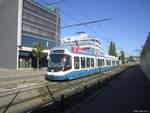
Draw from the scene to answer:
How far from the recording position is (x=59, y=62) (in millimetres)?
20062

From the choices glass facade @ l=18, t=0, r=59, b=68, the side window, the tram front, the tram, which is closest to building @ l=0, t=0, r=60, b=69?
glass facade @ l=18, t=0, r=59, b=68

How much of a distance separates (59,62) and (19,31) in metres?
29.4

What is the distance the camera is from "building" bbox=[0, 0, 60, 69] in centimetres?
4709

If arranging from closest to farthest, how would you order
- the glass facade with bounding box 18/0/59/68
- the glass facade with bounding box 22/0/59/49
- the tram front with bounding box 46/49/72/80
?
the tram front with bounding box 46/49/72/80
the glass facade with bounding box 18/0/59/68
the glass facade with bounding box 22/0/59/49

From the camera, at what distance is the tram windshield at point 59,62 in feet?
65.0

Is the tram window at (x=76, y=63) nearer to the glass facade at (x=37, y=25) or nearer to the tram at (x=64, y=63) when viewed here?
the tram at (x=64, y=63)

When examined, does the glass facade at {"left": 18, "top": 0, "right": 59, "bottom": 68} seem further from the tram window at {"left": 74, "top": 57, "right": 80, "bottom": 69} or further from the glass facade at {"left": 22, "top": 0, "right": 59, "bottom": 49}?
the tram window at {"left": 74, "top": 57, "right": 80, "bottom": 69}

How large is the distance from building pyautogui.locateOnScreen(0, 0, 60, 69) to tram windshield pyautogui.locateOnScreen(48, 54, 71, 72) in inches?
1083

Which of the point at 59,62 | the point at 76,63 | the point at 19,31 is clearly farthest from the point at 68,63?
the point at 19,31

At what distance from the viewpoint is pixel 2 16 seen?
169 feet

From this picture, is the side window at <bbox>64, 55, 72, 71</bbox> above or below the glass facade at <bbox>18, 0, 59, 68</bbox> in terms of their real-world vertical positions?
below

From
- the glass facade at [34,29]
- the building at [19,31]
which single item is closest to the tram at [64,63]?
the building at [19,31]

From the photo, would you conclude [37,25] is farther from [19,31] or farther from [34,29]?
[19,31]

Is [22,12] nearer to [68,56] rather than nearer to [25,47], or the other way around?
[25,47]
